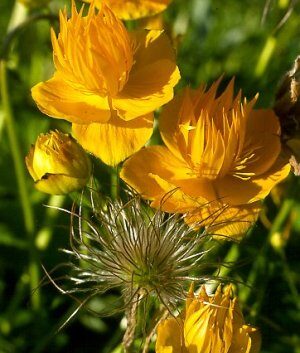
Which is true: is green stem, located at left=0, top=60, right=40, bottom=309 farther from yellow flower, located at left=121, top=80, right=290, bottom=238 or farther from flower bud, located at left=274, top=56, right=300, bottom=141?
flower bud, located at left=274, top=56, right=300, bottom=141

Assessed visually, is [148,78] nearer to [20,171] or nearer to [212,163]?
[212,163]

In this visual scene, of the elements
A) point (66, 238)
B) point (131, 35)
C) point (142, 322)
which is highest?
point (131, 35)

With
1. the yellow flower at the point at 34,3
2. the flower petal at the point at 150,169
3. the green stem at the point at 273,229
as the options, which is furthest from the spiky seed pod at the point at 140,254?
the yellow flower at the point at 34,3

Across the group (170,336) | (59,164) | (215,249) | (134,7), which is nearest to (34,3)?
(134,7)

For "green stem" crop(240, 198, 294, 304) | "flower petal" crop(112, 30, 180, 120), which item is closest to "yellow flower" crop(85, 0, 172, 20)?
"flower petal" crop(112, 30, 180, 120)

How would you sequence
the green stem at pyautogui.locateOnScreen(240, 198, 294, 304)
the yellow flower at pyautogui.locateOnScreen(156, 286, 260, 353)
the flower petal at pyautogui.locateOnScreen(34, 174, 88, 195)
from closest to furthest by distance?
the yellow flower at pyautogui.locateOnScreen(156, 286, 260, 353), the flower petal at pyautogui.locateOnScreen(34, 174, 88, 195), the green stem at pyautogui.locateOnScreen(240, 198, 294, 304)

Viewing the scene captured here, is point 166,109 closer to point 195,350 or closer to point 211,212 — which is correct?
point 211,212

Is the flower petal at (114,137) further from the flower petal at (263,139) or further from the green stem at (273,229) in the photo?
the green stem at (273,229)

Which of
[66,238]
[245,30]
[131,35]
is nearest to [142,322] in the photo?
[131,35]
